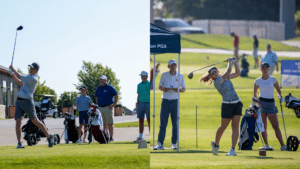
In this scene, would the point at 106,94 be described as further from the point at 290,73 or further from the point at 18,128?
the point at 290,73

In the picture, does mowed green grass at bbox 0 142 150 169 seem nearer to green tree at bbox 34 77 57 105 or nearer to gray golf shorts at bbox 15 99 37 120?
gray golf shorts at bbox 15 99 37 120

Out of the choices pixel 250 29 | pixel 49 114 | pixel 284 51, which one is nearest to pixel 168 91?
pixel 49 114

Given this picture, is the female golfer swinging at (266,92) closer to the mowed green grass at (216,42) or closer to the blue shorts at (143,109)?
the blue shorts at (143,109)

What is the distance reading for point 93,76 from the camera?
5359mm

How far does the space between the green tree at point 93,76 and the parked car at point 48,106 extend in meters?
0.36

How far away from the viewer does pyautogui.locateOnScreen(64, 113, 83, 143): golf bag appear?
17.7 feet

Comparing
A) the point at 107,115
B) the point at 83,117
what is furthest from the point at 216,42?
the point at 107,115

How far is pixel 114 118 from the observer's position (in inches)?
209

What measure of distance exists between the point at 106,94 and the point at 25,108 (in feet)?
3.12

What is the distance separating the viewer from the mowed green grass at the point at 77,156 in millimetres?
5141

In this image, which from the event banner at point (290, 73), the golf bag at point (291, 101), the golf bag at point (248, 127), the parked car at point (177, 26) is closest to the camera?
the golf bag at point (248, 127)

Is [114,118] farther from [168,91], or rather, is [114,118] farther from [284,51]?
[284,51]

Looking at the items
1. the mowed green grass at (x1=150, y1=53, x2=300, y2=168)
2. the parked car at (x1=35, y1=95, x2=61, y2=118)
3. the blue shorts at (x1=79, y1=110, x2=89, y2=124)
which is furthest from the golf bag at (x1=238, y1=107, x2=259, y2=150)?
the parked car at (x1=35, y1=95, x2=61, y2=118)

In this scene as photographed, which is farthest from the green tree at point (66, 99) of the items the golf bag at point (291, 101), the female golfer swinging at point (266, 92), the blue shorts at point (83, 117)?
the golf bag at point (291, 101)
